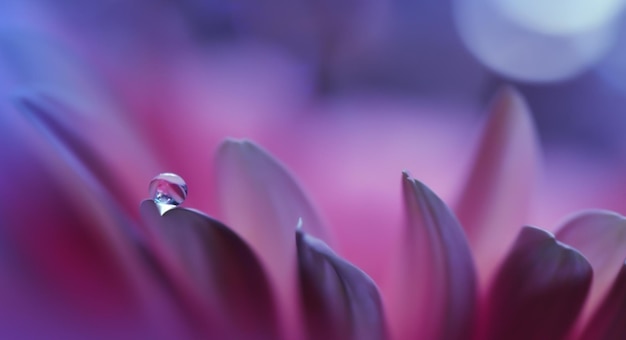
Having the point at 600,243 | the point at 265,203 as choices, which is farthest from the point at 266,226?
the point at 600,243

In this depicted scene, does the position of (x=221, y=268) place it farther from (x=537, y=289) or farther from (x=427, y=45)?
(x=427, y=45)

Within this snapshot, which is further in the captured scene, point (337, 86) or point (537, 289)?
point (337, 86)

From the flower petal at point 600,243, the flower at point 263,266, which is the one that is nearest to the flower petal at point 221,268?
the flower at point 263,266

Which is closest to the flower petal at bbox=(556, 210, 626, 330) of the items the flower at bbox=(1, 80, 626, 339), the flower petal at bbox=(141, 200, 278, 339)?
the flower at bbox=(1, 80, 626, 339)

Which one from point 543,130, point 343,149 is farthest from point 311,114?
point 543,130

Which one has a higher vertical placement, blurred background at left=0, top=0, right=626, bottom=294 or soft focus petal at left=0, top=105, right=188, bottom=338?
blurred background at left=0, top=0, right=626, bottom=294

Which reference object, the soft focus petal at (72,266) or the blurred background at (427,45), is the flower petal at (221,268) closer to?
the soft focus petal at (72,266)

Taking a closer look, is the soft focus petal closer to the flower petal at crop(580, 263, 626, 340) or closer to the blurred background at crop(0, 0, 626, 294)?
the blurred background at crop(0, 0, 626, 294)
